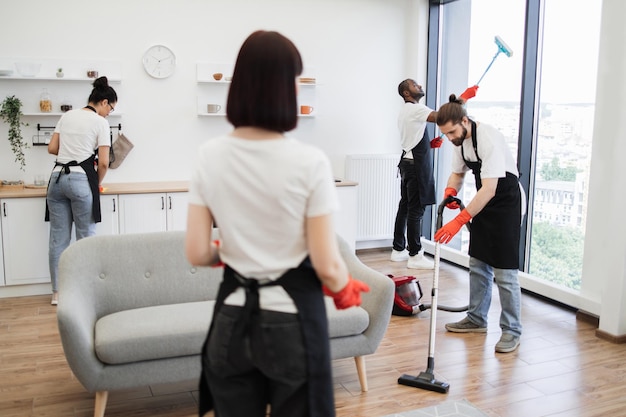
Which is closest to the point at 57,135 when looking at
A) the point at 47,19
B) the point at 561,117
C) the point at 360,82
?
the point at 47,19

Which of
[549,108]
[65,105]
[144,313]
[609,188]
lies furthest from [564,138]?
[65,105]

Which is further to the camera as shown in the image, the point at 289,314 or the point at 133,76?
the point at 133,76

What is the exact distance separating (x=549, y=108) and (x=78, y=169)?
3.49 m

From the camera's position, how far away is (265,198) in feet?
4.53

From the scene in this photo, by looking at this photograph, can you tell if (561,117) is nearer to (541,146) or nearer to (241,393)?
(541,146)

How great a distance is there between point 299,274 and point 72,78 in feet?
13.8

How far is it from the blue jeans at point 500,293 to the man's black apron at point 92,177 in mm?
2644

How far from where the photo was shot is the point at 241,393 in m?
1.49

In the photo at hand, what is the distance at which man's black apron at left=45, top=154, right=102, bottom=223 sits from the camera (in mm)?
4262

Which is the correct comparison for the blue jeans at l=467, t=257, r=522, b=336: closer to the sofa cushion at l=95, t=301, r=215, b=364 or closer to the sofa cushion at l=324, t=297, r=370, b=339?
the sofa cushion at l=324, t=297, r=370, b=339

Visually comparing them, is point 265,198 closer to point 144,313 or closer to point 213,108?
point 144,313

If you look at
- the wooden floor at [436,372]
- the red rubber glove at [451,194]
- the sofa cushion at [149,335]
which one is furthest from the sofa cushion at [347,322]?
the red rubber glove at [451,194]

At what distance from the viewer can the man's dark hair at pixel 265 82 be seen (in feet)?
4.52

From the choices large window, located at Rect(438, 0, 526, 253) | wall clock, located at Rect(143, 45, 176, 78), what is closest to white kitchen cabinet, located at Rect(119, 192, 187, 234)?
wall clock, located at Rect(143, 45, 176, 78)
